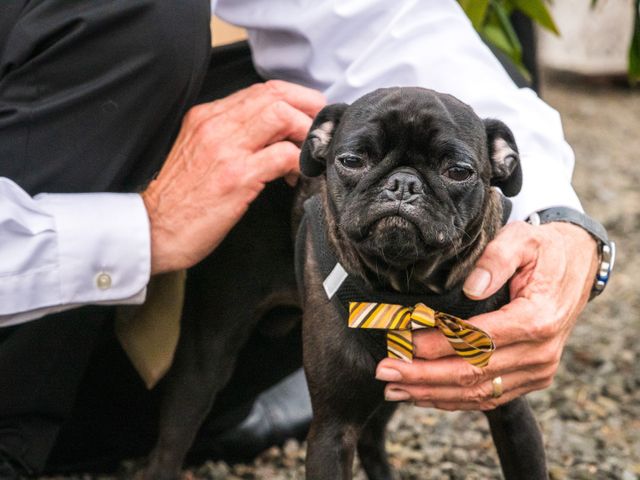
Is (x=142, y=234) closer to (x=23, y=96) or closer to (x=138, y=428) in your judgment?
(x=23, y=96)

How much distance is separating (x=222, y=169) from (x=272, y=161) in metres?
0.09

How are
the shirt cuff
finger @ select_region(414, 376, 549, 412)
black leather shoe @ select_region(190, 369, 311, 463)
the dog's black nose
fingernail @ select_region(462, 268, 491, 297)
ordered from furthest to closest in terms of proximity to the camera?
black leather shoe @ select_region(190, 369, 311, 463) → the shirt cuff → finger @ select_region(414, 376, 549, 412) → fingernail @ select_region(462, 268, 491, 297) → the dog's black nose

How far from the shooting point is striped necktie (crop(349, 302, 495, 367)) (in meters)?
1.60

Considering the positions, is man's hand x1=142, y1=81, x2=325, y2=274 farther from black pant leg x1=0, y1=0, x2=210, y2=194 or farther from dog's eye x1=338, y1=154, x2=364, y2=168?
dog's eye x1=338, y1=154, x2=364, y2=168

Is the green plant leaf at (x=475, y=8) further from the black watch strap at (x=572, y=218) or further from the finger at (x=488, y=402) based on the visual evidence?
the finger at (x=488, y=402)

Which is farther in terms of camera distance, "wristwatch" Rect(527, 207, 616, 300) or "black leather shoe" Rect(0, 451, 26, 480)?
"black leather shoe" Rect(0, 451, 26, 480)

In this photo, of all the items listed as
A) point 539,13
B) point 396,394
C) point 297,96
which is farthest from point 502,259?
point 539,13

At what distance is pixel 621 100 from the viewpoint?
6.14 m

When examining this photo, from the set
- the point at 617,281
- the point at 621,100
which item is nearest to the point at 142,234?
the point at 617,281

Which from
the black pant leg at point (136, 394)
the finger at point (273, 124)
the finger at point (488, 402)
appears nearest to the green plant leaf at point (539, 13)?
the black pant leg at point (136, 394)

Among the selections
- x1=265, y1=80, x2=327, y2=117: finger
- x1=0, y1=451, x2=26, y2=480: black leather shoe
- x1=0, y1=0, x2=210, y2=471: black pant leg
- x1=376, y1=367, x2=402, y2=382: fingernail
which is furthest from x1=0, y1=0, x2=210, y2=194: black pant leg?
x1=376, y1=367, x2=402, y2=382: fingernail

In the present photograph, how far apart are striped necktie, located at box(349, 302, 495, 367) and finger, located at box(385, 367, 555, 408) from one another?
58 mm

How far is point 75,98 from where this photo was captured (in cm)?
187

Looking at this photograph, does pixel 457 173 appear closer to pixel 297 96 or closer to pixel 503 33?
pixel 297 96
